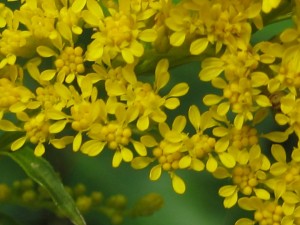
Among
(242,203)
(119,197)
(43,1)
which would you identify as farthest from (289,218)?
(43,1)

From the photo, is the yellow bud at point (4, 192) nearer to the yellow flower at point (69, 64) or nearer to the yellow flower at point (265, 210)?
the yellow flower at point (69, 64)

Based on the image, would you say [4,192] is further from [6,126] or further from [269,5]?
[269,5]

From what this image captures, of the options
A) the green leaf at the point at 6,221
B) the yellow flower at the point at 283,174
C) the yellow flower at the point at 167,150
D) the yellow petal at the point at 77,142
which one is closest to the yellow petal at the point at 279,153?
the yellow flower at the point at 283,174

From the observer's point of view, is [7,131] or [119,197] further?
[119,197]

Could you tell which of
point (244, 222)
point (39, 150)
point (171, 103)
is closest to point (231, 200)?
point (244, 222)

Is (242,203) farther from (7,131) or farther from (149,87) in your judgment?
(7,131)

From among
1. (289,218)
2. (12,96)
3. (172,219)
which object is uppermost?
(12,96)
